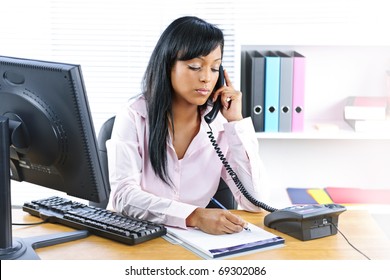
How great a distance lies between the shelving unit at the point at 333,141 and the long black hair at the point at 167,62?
102 cm

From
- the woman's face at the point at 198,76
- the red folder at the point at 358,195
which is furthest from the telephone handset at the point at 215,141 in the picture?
the red folder at the point at 358,195

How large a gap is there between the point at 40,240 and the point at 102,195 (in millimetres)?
226

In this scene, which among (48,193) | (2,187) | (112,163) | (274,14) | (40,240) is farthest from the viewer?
(48,193)

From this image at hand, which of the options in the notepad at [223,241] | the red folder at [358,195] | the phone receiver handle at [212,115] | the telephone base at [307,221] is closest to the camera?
the notepad at [223,241]

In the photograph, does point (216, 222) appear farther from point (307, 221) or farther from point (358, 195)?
point (358, 195)

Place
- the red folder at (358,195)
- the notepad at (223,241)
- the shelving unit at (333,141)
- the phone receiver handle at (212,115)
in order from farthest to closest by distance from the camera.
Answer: the shelving unit at (333,141), the red folder at (358,195), the phone receiver handle at (212,115), the notepad at (223,241)

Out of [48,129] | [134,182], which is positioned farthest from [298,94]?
[48,129]

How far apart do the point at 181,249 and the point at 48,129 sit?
45 cm

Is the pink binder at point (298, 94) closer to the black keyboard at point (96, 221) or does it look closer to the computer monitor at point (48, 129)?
the black keyboard at point (96, 221)

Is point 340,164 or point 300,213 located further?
point 340,164

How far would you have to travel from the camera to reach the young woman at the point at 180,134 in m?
2.10
